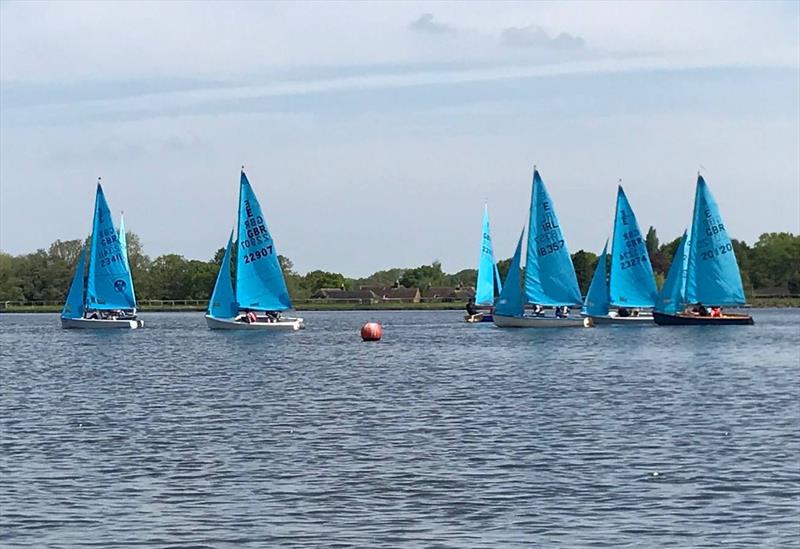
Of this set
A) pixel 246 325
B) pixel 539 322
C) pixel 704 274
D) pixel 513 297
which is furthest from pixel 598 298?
pixel 246 325

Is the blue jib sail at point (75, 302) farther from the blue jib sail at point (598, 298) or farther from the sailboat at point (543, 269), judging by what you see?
the blue jib sail at point (598, 298)

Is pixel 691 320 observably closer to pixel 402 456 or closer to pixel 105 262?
pixel 105 262

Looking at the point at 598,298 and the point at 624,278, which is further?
the point at 598,298

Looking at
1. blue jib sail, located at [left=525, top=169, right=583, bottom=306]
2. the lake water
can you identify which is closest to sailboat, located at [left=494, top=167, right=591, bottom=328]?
blue jib sail, located at [left=525, top=169, right=583, bottom=306]

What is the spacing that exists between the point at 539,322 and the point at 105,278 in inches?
1140

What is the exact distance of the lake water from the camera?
23.0m

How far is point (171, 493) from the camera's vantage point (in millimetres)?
26109

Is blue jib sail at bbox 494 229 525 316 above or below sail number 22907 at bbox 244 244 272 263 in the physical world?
below

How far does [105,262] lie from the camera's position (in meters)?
99.8

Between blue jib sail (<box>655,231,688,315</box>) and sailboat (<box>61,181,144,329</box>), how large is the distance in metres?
36.4

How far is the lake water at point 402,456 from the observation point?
75.6 ft

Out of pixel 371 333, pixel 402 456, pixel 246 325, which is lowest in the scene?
pixel 402 456

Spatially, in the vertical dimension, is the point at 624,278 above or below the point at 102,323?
above

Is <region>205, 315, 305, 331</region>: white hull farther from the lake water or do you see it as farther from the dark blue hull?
the lake water
